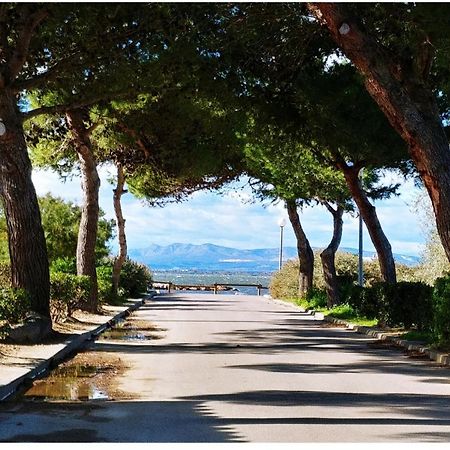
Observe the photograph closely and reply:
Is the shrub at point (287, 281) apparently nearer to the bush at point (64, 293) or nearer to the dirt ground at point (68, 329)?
the dirt ground at point (68, 329)

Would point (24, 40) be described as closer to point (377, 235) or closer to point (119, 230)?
point (377, 235)

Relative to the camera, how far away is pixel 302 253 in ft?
124

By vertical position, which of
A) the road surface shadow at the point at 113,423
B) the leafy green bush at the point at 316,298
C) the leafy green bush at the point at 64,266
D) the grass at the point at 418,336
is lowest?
the road surface shadow at the point at 113,423

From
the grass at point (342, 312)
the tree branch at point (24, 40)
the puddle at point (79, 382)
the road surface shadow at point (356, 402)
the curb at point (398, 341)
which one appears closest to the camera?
the road surface shadow at point (356, 402)

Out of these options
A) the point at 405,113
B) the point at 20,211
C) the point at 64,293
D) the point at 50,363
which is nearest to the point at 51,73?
the point at 20,211

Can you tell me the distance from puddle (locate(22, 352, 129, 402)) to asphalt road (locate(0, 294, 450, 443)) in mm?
290

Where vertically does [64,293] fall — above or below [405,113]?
below

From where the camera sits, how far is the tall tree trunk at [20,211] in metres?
16.0

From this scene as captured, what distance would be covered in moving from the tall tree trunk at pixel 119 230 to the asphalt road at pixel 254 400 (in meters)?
15.6

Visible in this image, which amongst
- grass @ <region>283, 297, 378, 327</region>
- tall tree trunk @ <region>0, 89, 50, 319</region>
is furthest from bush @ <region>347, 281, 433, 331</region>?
tall tree trunk @ <region>0, 89, 50, 319</region>

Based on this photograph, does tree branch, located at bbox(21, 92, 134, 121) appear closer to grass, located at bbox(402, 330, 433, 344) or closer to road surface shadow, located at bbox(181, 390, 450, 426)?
grass, located at bbox(402, 330, 433, 344)

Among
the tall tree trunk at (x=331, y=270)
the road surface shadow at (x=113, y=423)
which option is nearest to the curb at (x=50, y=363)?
the road surface shadow at (x=113, y=423)

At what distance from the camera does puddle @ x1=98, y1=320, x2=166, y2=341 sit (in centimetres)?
1866

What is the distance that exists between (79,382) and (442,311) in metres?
7.09
